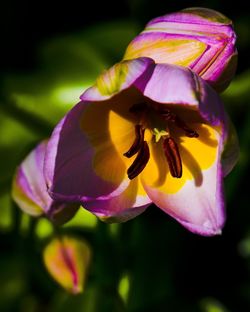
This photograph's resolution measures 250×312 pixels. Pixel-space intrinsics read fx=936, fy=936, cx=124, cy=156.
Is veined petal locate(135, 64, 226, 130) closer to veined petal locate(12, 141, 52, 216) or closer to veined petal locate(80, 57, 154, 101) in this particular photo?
veined petal locate(80, 57, 154, 101)

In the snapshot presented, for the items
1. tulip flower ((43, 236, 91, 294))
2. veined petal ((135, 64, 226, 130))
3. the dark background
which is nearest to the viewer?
veined petal ((135, 64, 226, 130))

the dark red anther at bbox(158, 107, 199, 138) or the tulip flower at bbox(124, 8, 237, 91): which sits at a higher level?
the tulip flower at bbox(124, 8, 237, 91)

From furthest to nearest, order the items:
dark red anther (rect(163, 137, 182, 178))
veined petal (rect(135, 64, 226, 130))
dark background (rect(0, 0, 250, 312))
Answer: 1. dark background (rect(0, 0, 250, 312))
2. dark red anther (rect(163, 137, 182, 178))
3. veined petal (rect(135, 64, 226, 130))

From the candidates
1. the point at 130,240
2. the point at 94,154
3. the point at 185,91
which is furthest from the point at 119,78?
the point at 130,240

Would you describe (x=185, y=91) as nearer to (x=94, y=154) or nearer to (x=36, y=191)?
(x=94, y=154)

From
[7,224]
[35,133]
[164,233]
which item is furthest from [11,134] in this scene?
[164,233]

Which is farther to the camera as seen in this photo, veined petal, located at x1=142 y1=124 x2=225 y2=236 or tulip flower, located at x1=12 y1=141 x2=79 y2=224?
tulip flower, located at x1=12 y1=141 x2=79 y2=224

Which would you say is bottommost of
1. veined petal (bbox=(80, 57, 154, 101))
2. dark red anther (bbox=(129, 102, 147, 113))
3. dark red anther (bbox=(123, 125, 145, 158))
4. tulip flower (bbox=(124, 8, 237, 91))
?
dark red anther (bbox=(123, 125, 145, 158))

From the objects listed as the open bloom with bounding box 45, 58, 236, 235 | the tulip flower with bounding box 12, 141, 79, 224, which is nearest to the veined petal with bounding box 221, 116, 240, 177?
the open bloom with bounding box 45, 58, 236, 235
